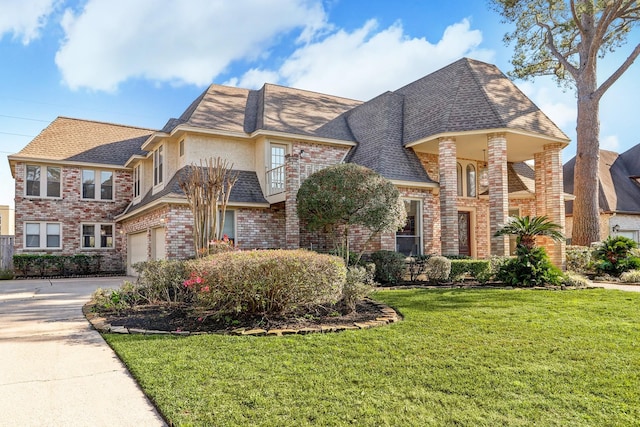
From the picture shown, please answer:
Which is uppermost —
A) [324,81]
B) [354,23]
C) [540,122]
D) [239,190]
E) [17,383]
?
[324,81]

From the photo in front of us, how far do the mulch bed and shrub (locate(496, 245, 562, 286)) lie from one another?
565 cm

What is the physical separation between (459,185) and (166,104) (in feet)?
56.4

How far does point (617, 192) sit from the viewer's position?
24328mm

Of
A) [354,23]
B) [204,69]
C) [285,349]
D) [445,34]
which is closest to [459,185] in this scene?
[445,34]

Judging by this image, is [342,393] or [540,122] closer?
[342,393]

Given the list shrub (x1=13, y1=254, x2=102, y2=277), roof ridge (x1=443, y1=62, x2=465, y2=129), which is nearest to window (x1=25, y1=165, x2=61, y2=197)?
shrub (x1=13, y1=254, x2=102, y2=277)

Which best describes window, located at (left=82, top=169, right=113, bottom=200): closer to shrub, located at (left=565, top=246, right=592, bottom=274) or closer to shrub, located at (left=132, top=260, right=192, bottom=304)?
shrub, located at (left=132, top=260, right=192, bottom=304)

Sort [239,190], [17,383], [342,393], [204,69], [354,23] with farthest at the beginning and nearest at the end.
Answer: [204,69] < [239,190] < [354,23] < [17,383] < [342,393]

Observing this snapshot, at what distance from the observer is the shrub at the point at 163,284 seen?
8.63m

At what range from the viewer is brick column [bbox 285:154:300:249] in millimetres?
14445

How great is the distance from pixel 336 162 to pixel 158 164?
23.7 feet

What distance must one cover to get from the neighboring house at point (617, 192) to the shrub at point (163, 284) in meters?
19.8

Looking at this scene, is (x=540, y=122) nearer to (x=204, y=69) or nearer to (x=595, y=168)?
(x=595, y=168)

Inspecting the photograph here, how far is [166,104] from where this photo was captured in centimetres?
2508
